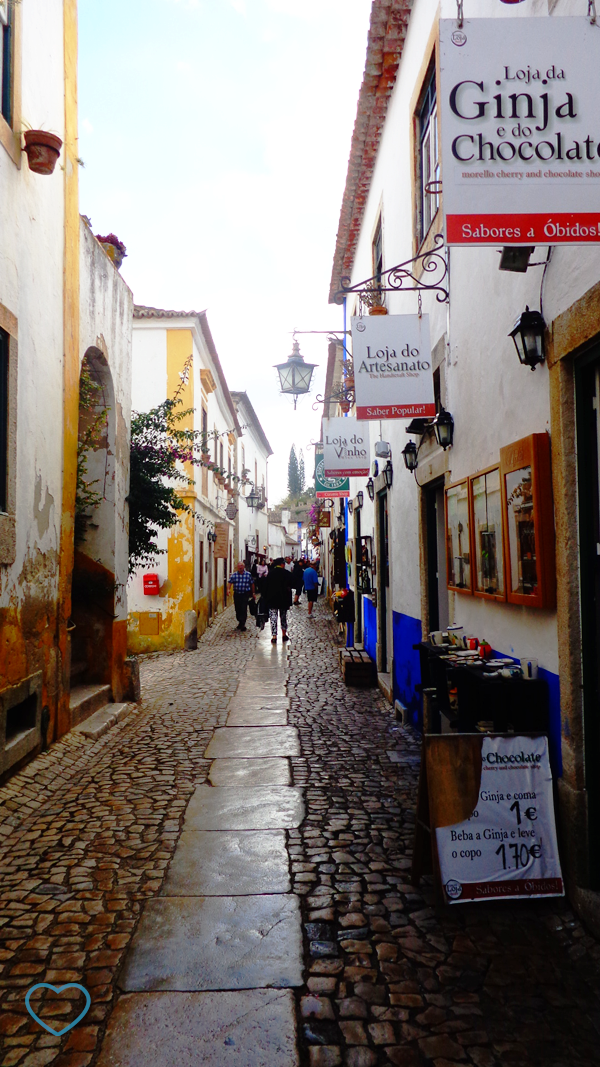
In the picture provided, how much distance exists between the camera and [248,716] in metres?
7.67

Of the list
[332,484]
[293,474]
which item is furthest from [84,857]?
[293,474]

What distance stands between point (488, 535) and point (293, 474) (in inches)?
4179

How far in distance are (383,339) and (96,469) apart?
3.93 m

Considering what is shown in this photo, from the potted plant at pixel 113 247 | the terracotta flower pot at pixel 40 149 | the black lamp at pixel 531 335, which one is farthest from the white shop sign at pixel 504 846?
the potted plant at pixel 113 247

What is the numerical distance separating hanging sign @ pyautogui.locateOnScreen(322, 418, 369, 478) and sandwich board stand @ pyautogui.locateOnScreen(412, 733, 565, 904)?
6821 millimetres

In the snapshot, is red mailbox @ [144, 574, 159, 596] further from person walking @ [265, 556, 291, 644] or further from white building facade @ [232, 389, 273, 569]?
white building facade @ [232, 389, 273, 569]

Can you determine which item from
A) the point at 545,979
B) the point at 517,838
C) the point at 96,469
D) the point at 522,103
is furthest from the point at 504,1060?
the point at 96,469

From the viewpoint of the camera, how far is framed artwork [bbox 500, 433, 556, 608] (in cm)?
352

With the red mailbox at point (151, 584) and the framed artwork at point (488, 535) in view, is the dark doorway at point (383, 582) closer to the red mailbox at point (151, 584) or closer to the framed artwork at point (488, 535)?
the framed artwork at point (488, 535)

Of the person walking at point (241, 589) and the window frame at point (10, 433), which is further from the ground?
the window frame at point (10, 433)

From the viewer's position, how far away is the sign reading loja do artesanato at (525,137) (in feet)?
9.27

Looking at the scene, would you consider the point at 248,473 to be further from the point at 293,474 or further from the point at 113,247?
the point at 293,474

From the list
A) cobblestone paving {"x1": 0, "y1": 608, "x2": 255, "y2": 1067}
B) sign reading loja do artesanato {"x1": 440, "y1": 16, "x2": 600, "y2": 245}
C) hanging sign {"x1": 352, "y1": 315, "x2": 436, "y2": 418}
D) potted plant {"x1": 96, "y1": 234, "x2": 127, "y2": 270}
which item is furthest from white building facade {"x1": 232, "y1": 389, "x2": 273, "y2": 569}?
sign reading loja do artesanato {"x1": 440, "y1": 16, "x2": 600, "y2": 245}

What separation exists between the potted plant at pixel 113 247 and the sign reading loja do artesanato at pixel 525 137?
6393 mm
